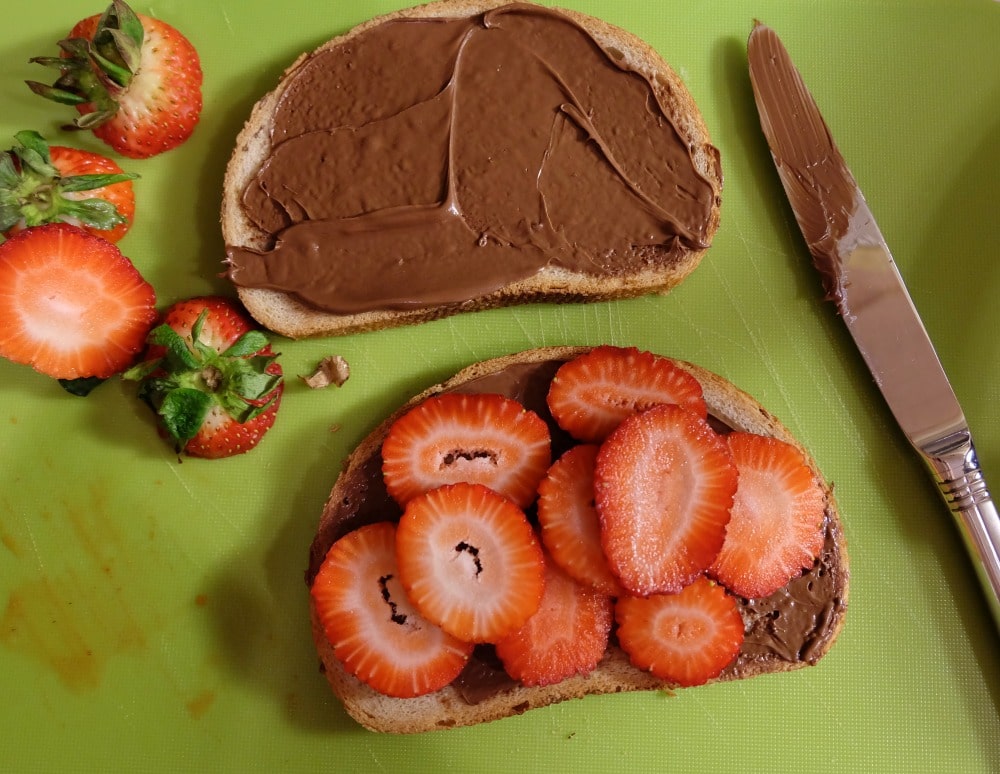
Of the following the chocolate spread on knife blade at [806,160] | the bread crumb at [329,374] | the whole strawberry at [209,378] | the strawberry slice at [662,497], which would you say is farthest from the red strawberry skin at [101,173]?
the chocolate spread on knife blade at [806,160]

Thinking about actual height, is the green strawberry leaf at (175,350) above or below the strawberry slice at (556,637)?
above

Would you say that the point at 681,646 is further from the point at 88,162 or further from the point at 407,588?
the point at 88,162

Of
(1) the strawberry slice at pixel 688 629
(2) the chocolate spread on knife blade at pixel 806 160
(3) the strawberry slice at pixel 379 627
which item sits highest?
(2) the chocolate spread on knife blade at pixel 806 160

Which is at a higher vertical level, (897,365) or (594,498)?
(897,365)

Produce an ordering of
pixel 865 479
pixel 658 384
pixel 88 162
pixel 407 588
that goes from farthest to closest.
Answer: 1. pixel 865 479
2. pixel 88 162
3. pixel 658 384
4. pixel 407 588

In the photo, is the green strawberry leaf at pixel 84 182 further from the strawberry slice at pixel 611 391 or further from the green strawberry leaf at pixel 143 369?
the strawberry slice at pixel 611 391

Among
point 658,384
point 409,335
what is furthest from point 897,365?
point 409,335

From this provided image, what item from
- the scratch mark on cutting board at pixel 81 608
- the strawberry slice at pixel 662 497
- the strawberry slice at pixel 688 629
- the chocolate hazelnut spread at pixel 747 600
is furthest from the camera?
the scratch mark on cutting board at pixel 81 608
